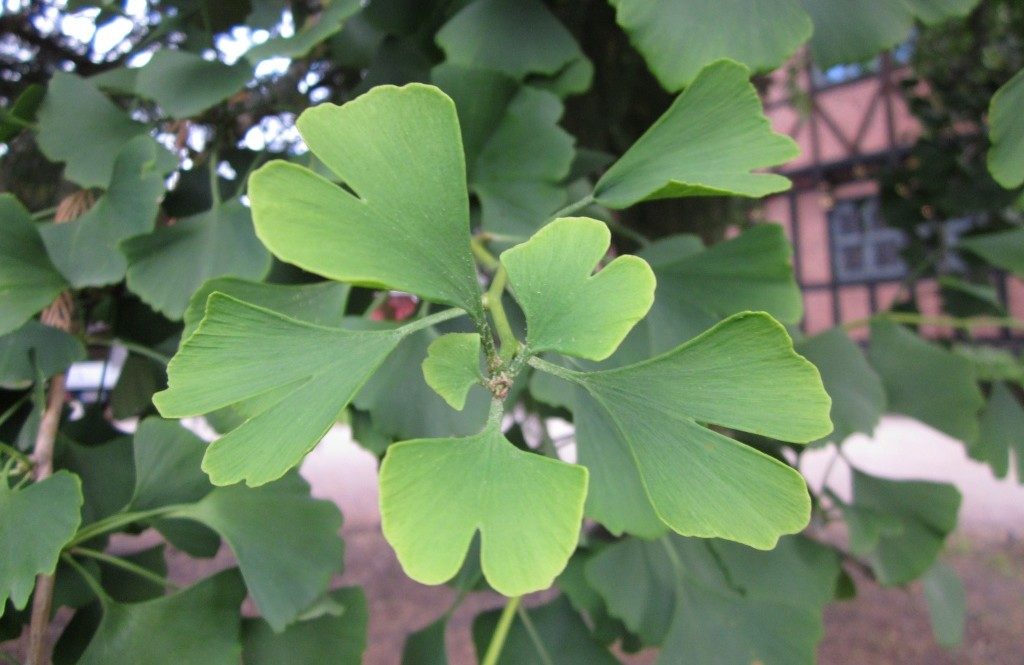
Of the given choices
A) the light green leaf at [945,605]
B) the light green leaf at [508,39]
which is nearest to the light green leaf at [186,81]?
the light green leaf at [508,39]

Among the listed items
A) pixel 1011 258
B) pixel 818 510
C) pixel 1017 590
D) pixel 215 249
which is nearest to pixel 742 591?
pixel 818 510

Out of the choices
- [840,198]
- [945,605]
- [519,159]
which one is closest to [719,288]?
[519,159]

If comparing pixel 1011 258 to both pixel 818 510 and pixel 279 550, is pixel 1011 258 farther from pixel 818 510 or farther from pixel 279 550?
pixel 279 550

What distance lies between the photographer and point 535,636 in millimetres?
470

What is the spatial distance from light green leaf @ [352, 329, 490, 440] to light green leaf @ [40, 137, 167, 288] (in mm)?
128

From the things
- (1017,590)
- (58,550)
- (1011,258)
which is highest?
(58,550)

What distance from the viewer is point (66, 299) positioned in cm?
42

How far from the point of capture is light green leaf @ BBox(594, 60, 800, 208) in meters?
0.27

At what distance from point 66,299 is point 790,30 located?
427 mm

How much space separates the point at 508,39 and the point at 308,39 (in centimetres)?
12

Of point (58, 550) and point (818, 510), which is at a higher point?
point (58, 550)

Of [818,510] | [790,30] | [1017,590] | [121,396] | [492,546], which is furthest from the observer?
[1017,590]

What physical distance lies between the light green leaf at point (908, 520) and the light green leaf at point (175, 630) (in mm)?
480

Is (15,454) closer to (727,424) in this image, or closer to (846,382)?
(727,424)
